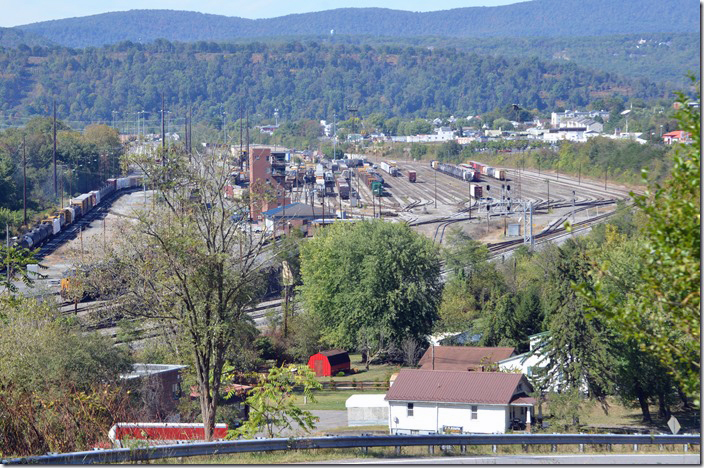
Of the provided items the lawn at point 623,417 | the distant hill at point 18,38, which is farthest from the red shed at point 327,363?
the distant hill at point 18,38

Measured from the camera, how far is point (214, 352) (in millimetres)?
9484

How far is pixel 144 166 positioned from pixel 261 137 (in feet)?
359

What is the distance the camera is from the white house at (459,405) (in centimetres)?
1739

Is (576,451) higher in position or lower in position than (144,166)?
lower

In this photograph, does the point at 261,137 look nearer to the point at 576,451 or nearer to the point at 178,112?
the point at 178,112

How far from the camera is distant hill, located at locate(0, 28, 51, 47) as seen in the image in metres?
151

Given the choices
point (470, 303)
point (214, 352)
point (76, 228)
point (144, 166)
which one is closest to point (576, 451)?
point (214, 352)

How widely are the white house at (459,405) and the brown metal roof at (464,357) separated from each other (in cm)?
405

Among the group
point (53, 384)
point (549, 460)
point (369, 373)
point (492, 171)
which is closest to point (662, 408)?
point (369, 373)

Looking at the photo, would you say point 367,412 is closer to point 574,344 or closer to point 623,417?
point 574,344

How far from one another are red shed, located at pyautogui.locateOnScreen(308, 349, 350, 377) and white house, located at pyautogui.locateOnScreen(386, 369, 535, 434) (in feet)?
22.2

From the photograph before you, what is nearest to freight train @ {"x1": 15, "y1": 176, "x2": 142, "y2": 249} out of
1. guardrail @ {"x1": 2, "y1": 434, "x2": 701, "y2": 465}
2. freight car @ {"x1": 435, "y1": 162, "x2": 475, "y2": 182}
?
guardrail @ {"x1": 2, "y1": 434, "x2": 701, "y2": 465}

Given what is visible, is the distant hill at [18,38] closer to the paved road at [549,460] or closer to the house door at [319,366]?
the house door at [319,366]

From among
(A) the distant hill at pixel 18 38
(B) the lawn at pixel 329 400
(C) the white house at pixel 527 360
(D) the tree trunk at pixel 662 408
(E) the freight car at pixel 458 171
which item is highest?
(A) the distant hill at pixel 18 38
